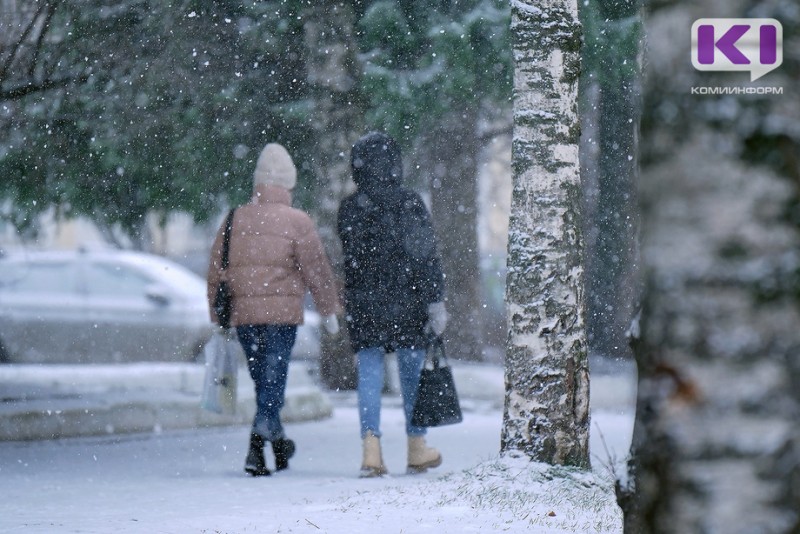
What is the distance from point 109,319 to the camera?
50.5 feet

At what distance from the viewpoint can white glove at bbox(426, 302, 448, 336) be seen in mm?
7414

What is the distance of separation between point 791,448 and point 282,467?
20.9 feet

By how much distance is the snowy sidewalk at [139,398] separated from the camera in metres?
9.86

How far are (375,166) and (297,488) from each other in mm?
2035

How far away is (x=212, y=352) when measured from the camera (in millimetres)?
8195

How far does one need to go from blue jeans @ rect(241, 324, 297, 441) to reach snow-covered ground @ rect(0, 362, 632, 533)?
1.19 feet

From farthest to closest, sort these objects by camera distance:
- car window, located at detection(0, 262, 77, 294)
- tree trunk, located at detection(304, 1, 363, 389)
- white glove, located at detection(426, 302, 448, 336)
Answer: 1. car window, located at detection(0, 262, 77, 294)
2. tree trunk, located at detection(304, 1, 363, 389)
3. white glove, located at detection(426, 302, 448, 336)

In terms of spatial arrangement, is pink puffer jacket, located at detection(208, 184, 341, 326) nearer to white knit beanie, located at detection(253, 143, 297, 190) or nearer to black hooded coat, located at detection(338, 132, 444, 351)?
white knit beanie, located at detection(253, 143, 297, 190)

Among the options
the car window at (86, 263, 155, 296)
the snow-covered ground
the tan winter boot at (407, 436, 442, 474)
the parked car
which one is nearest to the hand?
the snow-covered ground

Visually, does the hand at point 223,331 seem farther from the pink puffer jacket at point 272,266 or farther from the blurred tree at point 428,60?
the blurred tree at point 428,60

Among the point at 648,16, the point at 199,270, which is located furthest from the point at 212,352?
the point at 199,270

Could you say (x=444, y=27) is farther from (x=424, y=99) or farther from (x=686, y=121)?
(x=686, y=121)

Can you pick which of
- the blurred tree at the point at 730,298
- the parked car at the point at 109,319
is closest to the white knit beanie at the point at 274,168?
the blurred tree at the point at 730,298

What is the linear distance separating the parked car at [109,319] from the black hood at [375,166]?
7.78 meters
